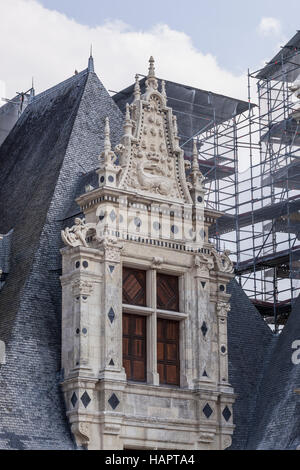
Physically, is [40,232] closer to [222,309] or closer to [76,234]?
[76,234]

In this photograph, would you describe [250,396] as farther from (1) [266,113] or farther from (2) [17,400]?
(1) [266,113]

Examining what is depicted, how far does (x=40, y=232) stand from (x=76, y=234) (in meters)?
2.01

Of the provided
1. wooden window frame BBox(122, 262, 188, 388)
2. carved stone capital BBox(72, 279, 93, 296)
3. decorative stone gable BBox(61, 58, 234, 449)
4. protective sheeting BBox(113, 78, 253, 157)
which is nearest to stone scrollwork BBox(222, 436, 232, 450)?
decorative stone gable BBox(61, 58, 234, 449)

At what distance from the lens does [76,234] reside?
2712cm

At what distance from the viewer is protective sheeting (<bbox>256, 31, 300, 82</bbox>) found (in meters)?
41.2

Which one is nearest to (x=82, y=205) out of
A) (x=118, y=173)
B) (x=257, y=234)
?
(x=118, y=173)

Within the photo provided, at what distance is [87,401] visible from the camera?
2578 cm

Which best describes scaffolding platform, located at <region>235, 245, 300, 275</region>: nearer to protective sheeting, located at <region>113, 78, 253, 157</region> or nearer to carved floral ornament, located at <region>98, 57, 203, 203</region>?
protective sheeting, located at <region>113, 78, 253, 157</region>

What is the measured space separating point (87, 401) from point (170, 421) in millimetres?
2150

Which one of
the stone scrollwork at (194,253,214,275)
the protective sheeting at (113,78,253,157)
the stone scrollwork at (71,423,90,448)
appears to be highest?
the protective sheeting at (113,78,253,157)

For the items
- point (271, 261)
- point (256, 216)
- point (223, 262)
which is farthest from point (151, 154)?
point (256, 216)

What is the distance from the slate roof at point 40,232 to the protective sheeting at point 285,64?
32.9ft

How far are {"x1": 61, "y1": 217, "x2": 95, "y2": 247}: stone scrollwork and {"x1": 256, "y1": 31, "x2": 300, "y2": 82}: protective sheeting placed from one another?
50.8ft

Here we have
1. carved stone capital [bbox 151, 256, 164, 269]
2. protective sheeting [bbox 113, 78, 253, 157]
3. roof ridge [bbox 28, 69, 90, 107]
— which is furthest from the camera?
protective sheeting [bbox 113, 78, 253, 157]
